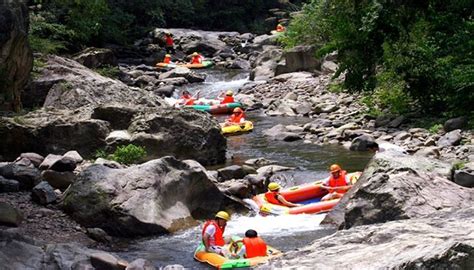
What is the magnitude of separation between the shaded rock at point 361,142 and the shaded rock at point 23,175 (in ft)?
24.0

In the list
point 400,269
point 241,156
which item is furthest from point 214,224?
point 241,156

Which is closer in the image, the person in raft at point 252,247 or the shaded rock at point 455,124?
the person in raft at point 252,247

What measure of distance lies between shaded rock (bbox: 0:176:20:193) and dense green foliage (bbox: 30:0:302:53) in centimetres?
881

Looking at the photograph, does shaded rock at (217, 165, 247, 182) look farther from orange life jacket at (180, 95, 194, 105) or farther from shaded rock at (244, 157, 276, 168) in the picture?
orange life jacket at (180, 95, 194, 105)

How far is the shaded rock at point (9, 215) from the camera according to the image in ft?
27.2

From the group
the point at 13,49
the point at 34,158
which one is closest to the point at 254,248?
the point at 13,49

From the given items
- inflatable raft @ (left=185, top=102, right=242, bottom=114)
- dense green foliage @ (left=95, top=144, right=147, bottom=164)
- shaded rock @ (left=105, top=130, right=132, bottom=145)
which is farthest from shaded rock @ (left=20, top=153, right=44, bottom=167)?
inflatable raft @ (left=185, top=102, right=242, bottom=114)

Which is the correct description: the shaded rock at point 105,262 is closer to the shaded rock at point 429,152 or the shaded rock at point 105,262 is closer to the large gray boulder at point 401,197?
the large gray boulder at point 401,197

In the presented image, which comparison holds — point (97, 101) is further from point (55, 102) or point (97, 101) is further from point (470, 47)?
point (470, 47)

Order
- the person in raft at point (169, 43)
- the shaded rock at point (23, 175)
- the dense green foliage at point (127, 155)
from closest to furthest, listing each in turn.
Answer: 1. the shaded rock at point (23, 175)
2. the dense green foliage at point (127, 155)
3. the person in raft at point (169, 43)

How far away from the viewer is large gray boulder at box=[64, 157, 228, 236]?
30.1ft

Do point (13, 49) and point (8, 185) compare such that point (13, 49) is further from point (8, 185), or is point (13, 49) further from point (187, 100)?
point (187, 100)

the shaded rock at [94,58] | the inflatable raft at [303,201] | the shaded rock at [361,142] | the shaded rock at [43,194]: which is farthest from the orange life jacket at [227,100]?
the shaded rock at [43,194]

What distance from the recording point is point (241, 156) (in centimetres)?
1503
